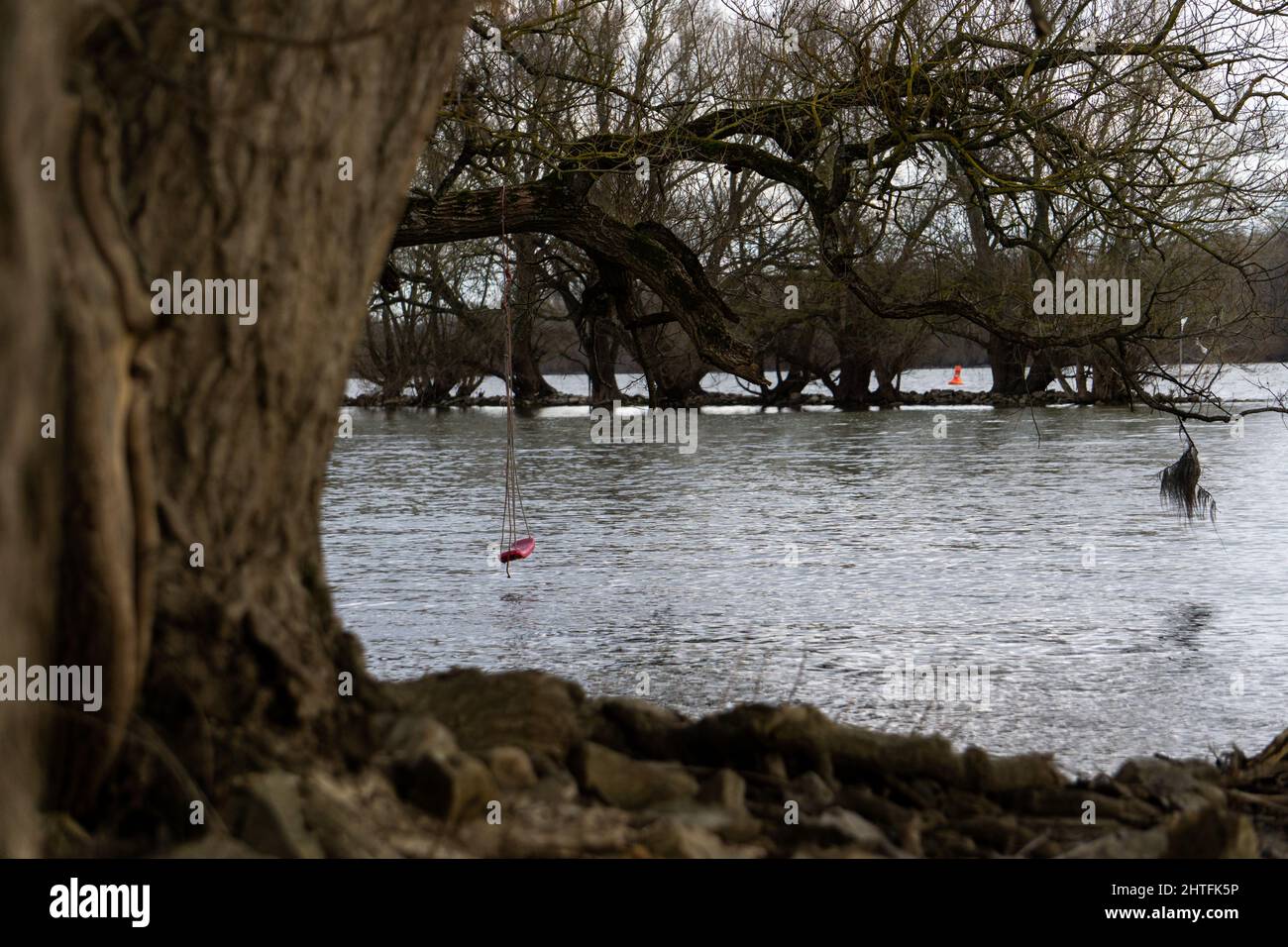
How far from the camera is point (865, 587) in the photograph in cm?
1230

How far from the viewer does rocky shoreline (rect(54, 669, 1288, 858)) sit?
343cm

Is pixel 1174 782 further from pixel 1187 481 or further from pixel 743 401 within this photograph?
pixel 743 401

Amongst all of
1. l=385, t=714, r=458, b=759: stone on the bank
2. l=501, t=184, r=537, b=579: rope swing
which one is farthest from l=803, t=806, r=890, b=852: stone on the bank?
l=501, t=184, r=537, b=579: rope swing

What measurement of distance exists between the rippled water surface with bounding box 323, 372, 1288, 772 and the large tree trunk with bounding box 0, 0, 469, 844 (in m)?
4.98

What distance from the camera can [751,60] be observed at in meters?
15.1

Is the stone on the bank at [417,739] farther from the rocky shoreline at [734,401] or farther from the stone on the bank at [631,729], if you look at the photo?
the rocky shoreline at [734,401]

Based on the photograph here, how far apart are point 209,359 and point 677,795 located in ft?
6.23

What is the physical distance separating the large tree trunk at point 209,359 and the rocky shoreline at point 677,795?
0.25 metres

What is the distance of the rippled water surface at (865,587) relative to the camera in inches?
339

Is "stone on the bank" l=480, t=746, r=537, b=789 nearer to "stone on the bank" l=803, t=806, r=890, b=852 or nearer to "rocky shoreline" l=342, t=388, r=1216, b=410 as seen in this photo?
"stone on the bank" l=803, t=806, r=890, b=852

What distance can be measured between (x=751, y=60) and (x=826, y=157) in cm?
295

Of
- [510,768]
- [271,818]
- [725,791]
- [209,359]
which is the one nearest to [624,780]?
[725,791]
